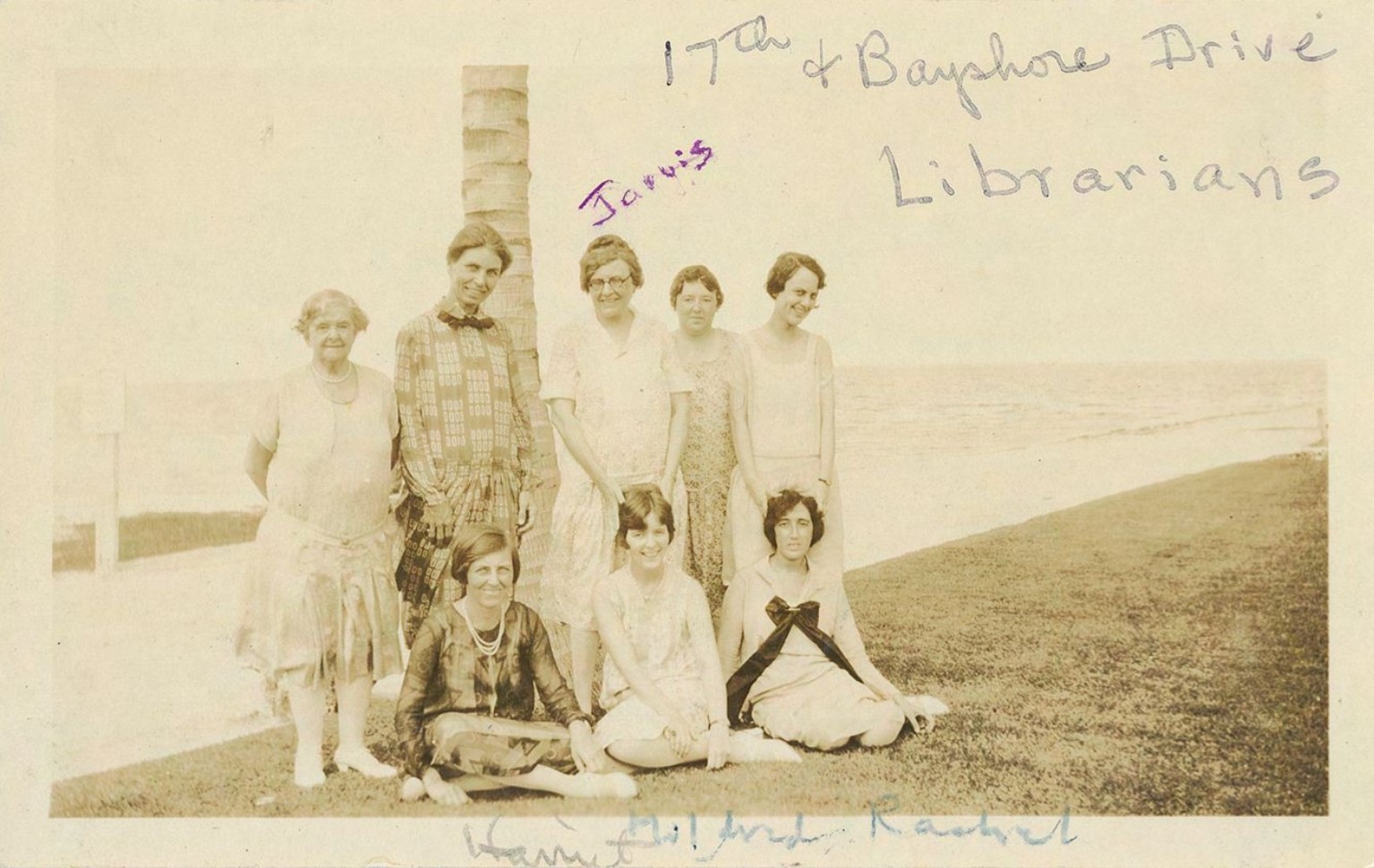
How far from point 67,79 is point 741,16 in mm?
2382

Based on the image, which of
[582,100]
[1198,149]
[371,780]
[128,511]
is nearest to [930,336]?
[1198,149]

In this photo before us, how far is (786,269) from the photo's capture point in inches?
176

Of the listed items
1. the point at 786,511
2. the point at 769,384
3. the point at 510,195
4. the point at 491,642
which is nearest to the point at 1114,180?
the point at 769,384

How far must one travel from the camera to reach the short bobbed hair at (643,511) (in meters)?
4.15

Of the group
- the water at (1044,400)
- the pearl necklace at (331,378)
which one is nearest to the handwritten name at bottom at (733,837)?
the water at (1044,400)

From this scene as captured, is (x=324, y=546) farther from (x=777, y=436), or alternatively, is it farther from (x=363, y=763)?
(x=777, y=436)

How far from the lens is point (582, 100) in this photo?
451cm

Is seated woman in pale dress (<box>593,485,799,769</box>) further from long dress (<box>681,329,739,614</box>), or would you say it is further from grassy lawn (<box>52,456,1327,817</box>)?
long dress (<box>681,329,739,614</box>)

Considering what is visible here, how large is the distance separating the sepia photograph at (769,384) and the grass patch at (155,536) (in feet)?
0.05

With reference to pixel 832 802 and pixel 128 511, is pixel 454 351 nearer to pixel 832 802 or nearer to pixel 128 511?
pixel 128 511

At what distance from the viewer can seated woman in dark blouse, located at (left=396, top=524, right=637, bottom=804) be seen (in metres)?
4.02

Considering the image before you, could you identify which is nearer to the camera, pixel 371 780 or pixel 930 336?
pixel 371 780

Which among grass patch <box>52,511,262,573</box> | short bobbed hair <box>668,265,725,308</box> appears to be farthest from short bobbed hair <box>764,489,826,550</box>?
grass patch <box>52,511,262,573</box>

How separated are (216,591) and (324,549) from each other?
0.66 meters
